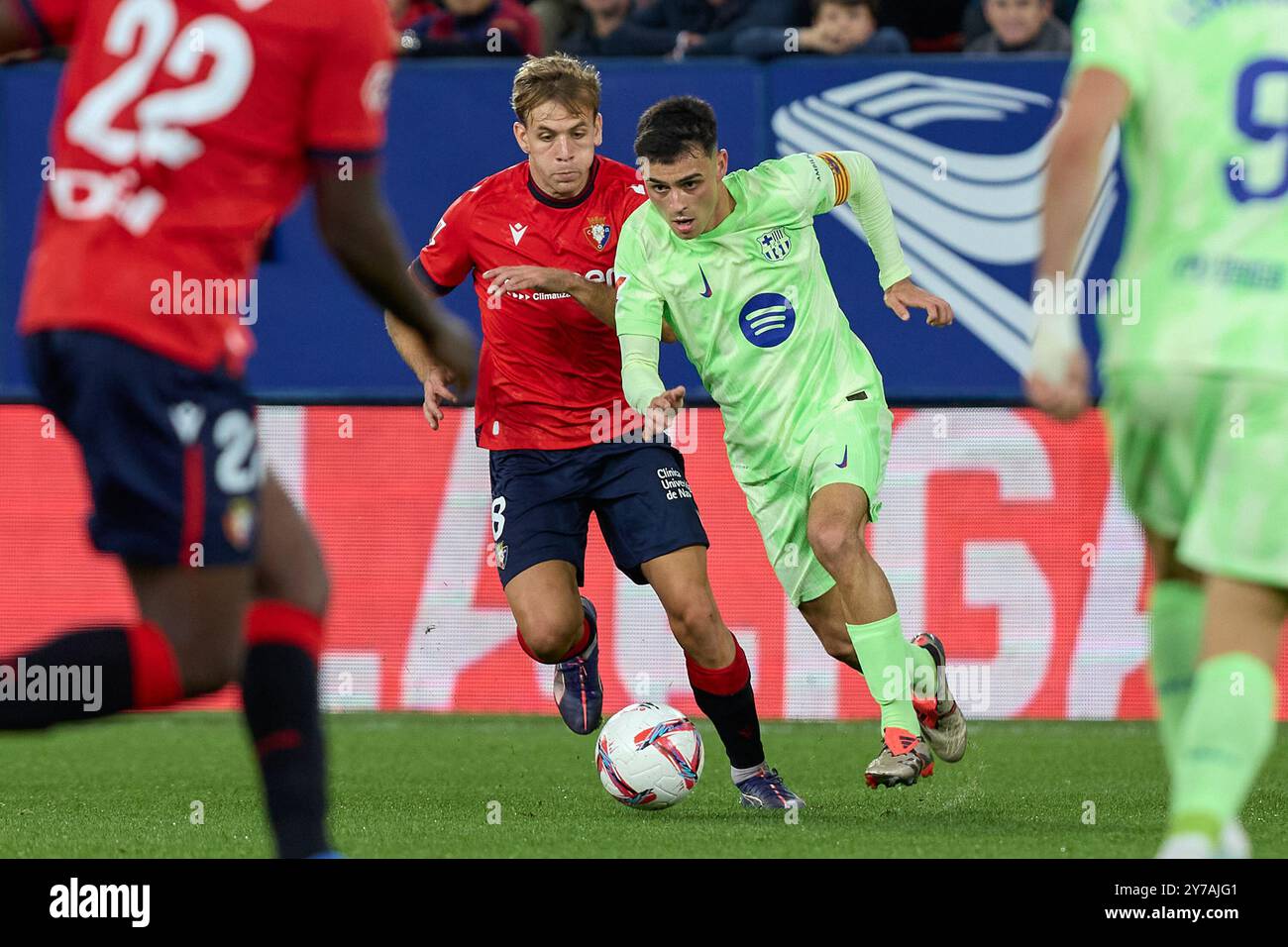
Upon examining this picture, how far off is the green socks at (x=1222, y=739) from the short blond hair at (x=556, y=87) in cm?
362

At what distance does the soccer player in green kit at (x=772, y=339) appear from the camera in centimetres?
633

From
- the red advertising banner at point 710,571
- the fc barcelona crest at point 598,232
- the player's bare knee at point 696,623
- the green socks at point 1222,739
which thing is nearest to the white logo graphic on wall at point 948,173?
the red advertising banner at point 710,571

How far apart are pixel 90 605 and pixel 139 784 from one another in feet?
7.47

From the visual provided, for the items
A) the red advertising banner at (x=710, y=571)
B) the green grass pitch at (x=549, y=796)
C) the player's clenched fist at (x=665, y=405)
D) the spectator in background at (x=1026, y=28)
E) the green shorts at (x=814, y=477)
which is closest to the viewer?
the green grass pitch at (x=549, y=796)

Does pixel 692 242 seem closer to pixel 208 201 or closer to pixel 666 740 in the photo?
pixel 666 740

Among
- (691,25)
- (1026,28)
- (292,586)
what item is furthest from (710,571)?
(292,586)

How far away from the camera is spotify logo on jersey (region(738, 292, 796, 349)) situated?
6.48 metres

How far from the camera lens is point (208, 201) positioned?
3.89m

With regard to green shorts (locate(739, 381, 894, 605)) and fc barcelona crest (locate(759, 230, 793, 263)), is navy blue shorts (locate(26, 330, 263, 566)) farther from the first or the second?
fc barcelona crest (locate(759, 230, 793, 263))

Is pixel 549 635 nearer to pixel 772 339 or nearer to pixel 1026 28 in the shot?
pixel 772 339

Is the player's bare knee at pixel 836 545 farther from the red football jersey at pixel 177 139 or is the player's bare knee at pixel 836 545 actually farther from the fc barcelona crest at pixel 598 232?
the red football jersey at pixel 177 139
